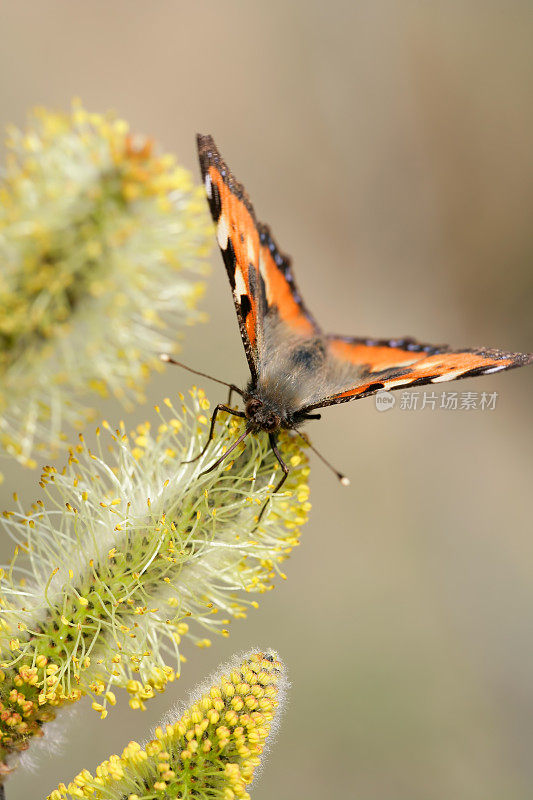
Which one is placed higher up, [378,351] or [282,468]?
[378,351]

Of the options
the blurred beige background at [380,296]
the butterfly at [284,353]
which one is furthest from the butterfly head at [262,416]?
the blurred beige background at [380,296]

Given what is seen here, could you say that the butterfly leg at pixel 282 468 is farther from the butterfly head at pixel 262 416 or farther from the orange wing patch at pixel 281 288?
the orange wing patch at pixel 281 288

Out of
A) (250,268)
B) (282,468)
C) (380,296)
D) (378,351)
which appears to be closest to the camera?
(282,468)

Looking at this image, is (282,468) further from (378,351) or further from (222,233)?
(378,351)

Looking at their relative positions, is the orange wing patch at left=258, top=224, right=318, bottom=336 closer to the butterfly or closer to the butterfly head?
the butterfly

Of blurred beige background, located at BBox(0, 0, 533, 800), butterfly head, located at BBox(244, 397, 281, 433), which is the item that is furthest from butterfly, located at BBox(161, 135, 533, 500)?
blurred beige background, located at BBox(0, 0, 533, 800)

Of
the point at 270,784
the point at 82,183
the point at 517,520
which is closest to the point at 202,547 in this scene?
the point at 82,183

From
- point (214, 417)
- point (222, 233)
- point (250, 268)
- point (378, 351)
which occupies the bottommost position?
point (214, 417)

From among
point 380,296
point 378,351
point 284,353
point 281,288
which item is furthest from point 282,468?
point 380,296
